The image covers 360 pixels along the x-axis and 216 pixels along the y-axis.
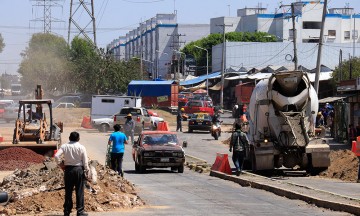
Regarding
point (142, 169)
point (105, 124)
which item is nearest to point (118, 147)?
point (142, 169)

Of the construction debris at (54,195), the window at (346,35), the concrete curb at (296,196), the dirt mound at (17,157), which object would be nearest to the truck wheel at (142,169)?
the concrete curb at (296,196)

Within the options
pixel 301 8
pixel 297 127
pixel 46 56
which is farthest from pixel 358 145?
pixel 301 8

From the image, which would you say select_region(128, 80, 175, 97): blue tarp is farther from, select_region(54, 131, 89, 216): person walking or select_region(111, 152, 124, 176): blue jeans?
select_region(54, 131, 89, 216): person walking

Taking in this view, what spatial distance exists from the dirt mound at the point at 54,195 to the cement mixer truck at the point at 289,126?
9.29 metres

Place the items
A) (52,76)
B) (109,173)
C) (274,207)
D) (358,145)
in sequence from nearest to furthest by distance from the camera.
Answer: (274,207)
(109,173)
(358,145)
(52,76)

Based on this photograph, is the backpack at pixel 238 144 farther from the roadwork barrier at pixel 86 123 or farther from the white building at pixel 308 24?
the white building at pixel 308 24

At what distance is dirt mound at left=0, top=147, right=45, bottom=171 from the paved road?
11.8 ft

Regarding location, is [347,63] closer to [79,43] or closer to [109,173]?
[79,43]

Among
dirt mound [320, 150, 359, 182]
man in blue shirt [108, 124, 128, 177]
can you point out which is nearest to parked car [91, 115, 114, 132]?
dirt mound [320, 150, 359, 182]

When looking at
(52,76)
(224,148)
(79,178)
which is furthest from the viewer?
(52,76)

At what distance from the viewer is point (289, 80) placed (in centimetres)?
2920

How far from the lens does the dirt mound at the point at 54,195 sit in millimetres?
17609

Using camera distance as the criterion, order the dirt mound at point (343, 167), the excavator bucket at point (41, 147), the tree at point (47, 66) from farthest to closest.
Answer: the tree at point (47, 66)
the excavator bucket at point (41, 147)
the dirt mound at point (343, 167)

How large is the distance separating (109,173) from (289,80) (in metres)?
9.21
